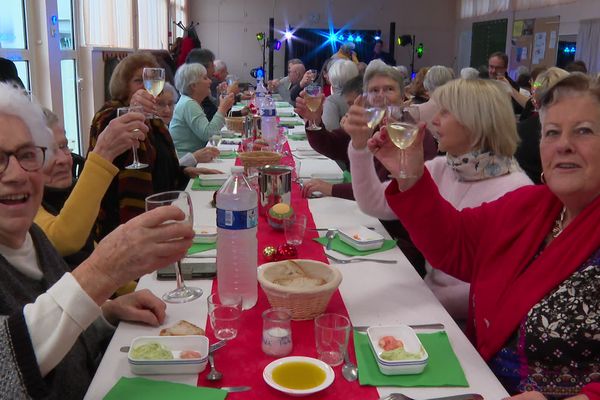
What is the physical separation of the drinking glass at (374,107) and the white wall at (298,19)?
1324 centimetres

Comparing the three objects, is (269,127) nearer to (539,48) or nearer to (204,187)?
(204,187)

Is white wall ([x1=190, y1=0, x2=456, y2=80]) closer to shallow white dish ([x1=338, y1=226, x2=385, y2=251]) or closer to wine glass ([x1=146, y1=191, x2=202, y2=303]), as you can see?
shallow white dish ([x1=338, y1=226, x2=385, y2=251])

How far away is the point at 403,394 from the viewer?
115cm

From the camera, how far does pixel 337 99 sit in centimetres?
542

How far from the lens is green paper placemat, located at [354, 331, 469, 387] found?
3.95 ft

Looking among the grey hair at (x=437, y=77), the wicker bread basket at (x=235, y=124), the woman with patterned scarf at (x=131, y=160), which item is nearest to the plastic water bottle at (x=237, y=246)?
the woman with patterned scarf at (x=131, y=160)

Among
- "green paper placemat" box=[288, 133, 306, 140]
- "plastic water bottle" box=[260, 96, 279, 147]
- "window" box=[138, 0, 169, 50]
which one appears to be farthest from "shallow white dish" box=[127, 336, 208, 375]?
"window" box=[138, 0, 169, 50]

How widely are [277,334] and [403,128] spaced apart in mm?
812

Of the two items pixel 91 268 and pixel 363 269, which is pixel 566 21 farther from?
pixel 91 268

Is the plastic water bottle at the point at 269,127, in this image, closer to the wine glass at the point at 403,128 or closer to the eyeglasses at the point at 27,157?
the wine glass at the point at 403,128

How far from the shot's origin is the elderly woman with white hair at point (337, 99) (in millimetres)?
5363

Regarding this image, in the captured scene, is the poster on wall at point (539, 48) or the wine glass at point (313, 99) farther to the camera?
the poster on wall at point (539, 48)

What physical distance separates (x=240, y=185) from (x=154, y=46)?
8.88 meters

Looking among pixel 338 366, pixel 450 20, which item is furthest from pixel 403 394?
pixel 450 20
